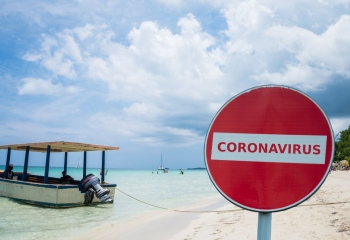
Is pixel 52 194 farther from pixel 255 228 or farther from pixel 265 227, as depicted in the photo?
pixel 265 227

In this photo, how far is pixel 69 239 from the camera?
888 centimetres

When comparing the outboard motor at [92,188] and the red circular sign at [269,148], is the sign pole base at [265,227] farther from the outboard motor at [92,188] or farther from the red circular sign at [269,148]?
the outboard motor at [92,188]

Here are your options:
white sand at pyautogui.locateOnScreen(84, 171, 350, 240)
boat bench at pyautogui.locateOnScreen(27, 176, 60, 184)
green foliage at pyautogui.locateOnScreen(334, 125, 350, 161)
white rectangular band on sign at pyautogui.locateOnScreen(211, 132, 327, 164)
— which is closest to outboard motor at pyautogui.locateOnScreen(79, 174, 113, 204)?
white sand at pyautogui.locateOnScreen(84, 171, 350, 240)

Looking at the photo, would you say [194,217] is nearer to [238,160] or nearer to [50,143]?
[50,143]

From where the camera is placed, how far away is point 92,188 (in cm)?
1427

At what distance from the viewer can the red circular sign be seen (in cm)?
120

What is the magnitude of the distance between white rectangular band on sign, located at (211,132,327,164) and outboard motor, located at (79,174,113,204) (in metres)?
13.5

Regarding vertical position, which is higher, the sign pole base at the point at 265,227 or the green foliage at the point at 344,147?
the green foliage at the point at 344,147

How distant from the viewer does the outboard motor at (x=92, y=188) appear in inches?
553

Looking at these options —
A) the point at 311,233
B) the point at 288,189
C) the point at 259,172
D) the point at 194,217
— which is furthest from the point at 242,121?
the point at 194,217

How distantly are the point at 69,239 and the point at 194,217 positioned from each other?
5536 mm

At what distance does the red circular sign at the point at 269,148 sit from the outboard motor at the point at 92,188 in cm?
1353

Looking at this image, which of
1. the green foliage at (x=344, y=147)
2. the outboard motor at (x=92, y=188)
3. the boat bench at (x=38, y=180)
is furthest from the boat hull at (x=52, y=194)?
the green foliage at (x=344, y=147)

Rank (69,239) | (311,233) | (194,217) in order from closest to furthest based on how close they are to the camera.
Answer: (311,233) → (69,239) → (194,217)
